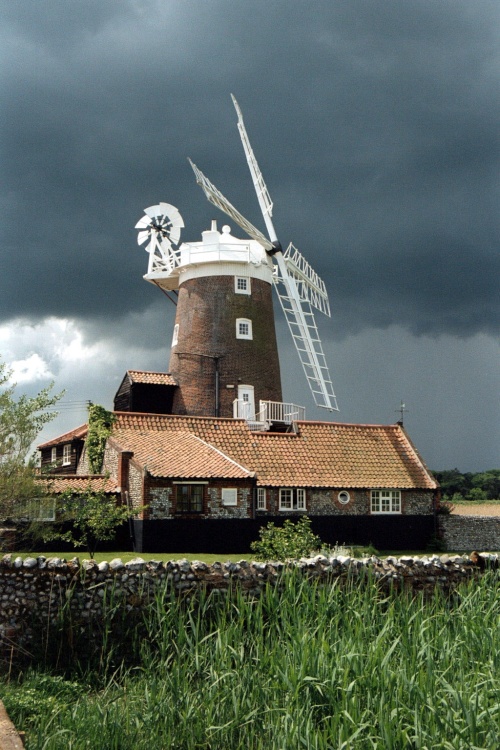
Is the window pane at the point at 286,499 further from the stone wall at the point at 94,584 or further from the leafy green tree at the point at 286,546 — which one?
the stone wall at the point at 94,584

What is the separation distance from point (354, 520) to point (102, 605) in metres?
21.0

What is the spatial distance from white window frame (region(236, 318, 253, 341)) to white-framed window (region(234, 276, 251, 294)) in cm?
148

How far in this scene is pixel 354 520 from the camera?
33.8m

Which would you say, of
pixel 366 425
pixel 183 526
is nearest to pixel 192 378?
pixel 366 425

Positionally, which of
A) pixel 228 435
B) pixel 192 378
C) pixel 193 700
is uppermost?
pixel 192 378

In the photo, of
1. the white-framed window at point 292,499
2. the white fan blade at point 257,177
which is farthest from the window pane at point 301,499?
the white fan blade at point 257,177

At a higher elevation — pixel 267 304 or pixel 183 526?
pixel 267 304

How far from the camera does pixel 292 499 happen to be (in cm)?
3278

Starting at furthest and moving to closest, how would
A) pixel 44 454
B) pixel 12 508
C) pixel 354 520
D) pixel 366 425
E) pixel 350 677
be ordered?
pixel 44 454, pixel 366 425, pixel 354 520, pixel 12 508, pixel 350 677

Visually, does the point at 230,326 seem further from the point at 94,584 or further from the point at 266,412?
the point at 94,584

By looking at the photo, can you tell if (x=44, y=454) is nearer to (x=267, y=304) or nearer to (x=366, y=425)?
(x=267, y=304)

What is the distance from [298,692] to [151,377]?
32085 millimetres

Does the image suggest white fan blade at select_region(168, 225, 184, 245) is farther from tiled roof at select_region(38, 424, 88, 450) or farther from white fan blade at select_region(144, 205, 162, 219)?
tiled roof at select_region(38, 424, 88, 450)

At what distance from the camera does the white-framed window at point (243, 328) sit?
39750mm
